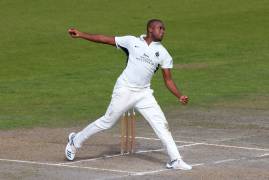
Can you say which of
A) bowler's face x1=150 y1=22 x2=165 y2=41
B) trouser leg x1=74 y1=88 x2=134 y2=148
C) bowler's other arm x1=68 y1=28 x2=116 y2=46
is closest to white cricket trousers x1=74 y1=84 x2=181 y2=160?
trouser leg x1=74 y1=88 x2=134 y2=148

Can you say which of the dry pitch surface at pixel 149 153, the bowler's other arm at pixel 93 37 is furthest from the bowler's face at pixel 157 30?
the dry pitch surface at pixel 149 153

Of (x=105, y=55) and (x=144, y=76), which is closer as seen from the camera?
(x=144, y=76)

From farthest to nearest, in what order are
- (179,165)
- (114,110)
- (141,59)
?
(114,110)
(141,59)
(179,165)

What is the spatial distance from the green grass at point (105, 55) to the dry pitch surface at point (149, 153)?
2200mm

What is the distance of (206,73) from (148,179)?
1598 centimetres

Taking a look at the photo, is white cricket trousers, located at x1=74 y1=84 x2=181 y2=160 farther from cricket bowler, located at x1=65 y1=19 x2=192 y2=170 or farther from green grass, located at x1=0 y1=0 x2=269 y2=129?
green grass, located at x1=0 y1=0 x2=269 y2=129

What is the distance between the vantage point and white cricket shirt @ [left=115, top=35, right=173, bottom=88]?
45.1 feet

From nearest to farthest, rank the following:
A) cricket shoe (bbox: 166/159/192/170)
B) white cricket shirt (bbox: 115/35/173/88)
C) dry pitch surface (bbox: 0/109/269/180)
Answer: dry pitch surface (bbox: 0/109/269/180) → cricket shoe (bbox: 166/159/192/170) → white cricket shirt (bbox: 115/35/173/88)

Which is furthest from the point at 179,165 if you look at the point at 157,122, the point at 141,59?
the point at 141,59

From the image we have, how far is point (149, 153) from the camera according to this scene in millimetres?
15227

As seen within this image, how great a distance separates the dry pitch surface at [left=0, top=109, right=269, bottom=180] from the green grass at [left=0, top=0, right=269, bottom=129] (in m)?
2.20

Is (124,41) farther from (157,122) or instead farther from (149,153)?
(149,153)

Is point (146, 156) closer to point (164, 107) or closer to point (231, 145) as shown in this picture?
point (231, 145)

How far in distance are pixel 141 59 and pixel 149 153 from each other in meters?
2.09
